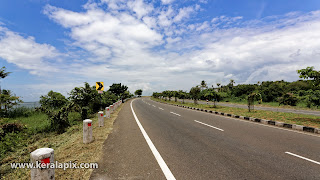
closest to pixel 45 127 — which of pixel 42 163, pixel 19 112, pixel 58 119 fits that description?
pixel 58 119

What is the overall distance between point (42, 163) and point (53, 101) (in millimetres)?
11241

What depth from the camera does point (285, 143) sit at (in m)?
5.71

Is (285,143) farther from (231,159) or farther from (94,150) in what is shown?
(94,150)

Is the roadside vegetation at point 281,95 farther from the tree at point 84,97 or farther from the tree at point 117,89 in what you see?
the tree at point 117,89

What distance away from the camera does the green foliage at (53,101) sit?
38.9 ft

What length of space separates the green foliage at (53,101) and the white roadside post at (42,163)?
10.7 m

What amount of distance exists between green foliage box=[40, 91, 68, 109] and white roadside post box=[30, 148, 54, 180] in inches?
423

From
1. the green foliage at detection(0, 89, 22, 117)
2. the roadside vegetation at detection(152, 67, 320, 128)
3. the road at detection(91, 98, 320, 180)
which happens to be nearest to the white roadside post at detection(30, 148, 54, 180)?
the road at detection(91, 98, 320, 180)

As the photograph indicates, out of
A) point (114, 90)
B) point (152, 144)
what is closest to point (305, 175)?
point (152, 144)

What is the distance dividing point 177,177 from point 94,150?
3.03 m

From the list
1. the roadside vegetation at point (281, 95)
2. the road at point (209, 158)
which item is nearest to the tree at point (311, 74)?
the roadside vegetation at point (281, 95)

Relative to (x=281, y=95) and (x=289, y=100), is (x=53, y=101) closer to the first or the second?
(x=289, y=100)

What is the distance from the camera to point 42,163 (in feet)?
8.74

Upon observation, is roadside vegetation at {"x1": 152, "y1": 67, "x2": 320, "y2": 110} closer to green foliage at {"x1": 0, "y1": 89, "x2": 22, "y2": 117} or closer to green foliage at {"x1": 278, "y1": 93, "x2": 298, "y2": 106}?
green foliage at {"x1": 278, "y1": 93, "x2": 298, "y2": 106}
